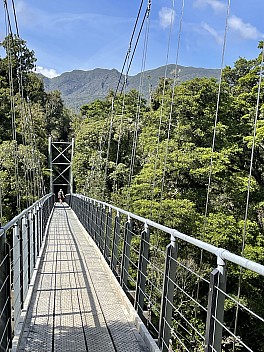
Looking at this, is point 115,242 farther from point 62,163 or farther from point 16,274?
point 62,163

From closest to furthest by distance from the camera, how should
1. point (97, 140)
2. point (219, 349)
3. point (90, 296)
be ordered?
point (219, 349), point (90, 296), point (97, 140)

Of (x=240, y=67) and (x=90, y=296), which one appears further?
(x=240, y=67)

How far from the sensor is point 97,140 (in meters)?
22.6

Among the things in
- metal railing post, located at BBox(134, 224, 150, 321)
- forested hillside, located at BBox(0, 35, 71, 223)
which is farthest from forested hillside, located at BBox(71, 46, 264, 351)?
metal railing post, located at BBox(134, 224, 150, 321)

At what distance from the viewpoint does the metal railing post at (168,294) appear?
196 cm

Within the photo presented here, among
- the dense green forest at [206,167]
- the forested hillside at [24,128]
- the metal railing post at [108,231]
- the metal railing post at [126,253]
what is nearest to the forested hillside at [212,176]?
the dense green forest at [206,167]

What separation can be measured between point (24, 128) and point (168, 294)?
841 centimetres

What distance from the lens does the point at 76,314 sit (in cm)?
275

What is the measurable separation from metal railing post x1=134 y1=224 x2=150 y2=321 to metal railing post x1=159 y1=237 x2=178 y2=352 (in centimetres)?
49

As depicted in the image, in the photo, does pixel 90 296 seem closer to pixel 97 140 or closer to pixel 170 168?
pixel 170 168

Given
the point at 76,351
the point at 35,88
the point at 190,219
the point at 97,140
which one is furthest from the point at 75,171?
the point at 76,351

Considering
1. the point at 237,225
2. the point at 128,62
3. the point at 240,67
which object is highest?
the point at 240,67

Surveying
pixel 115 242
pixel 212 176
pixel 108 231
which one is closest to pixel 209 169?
pixel 212 176

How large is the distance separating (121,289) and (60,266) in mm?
1291
